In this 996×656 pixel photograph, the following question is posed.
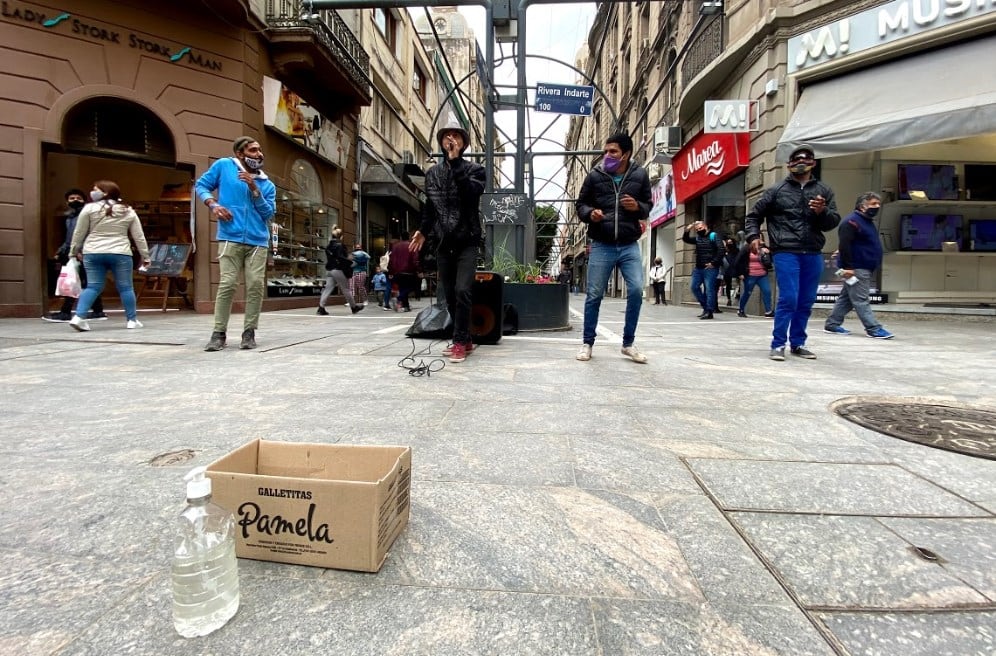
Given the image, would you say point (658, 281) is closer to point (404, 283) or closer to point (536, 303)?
point (404, 283)

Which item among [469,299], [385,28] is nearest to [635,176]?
[469,299]

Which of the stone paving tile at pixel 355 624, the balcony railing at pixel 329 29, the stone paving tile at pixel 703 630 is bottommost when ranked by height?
the stone paving tile at pixel 703 630

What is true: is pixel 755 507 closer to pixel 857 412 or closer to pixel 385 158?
pixel 857 412

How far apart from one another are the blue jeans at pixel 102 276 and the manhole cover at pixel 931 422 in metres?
7.56

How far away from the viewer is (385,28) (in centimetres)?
1973

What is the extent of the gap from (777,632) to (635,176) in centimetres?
403

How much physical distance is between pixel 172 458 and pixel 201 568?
120cm

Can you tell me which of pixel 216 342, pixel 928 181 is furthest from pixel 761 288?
pixel 216 342

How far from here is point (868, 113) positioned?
365 inches

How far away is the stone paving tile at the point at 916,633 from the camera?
3.60ft

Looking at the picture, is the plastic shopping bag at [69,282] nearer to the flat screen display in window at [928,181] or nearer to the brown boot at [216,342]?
the brown boot at [216,342]

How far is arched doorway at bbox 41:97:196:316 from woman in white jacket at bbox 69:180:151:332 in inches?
124

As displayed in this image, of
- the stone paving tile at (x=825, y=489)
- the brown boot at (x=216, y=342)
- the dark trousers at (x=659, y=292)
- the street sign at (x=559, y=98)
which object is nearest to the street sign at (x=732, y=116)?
the street sign at (x=559, y=98)

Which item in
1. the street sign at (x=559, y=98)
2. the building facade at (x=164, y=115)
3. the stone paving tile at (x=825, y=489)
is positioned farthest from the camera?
the street sign at (x=559, y=98)
